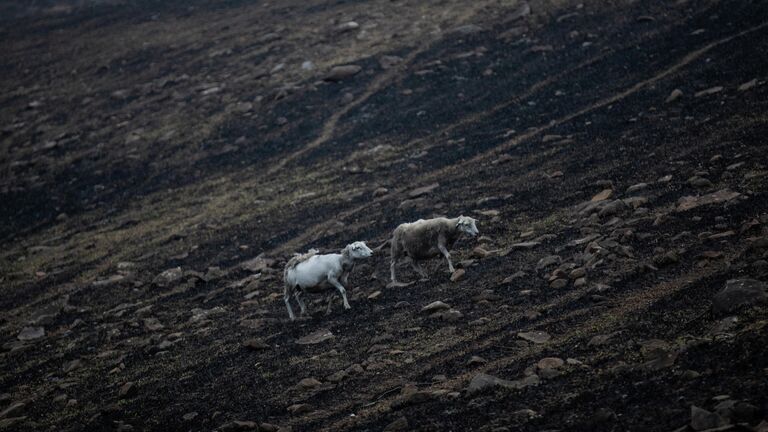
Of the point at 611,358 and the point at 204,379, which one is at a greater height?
the point at 611,358

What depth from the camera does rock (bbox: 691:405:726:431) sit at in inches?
261

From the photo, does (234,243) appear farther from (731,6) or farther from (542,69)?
(731,6)

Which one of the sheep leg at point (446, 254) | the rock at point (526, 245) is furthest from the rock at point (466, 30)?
the sheep leg at point (446, 254)

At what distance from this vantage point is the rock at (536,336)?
10062 mm

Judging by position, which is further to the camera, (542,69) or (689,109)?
(542,69)

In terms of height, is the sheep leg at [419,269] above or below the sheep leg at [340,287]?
below

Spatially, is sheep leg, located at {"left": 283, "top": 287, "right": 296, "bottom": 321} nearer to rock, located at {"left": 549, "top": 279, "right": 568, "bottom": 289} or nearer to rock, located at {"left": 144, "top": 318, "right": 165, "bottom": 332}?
rock, located at {"left": 144, "top": 318, "right": 165, "bottom": 332}

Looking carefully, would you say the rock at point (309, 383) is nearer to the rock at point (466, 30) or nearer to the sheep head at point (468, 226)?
the sheep head at point (468, 226)

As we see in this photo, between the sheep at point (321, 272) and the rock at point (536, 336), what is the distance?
13.6ft

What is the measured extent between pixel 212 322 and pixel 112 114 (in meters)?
22.7

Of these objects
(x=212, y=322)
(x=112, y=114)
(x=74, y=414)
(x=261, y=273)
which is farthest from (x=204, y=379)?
(x=112, y=114)

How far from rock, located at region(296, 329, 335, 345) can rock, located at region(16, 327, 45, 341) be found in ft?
24.9

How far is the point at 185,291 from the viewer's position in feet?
58.2

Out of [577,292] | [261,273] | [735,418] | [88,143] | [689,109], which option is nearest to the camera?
[735,418]
